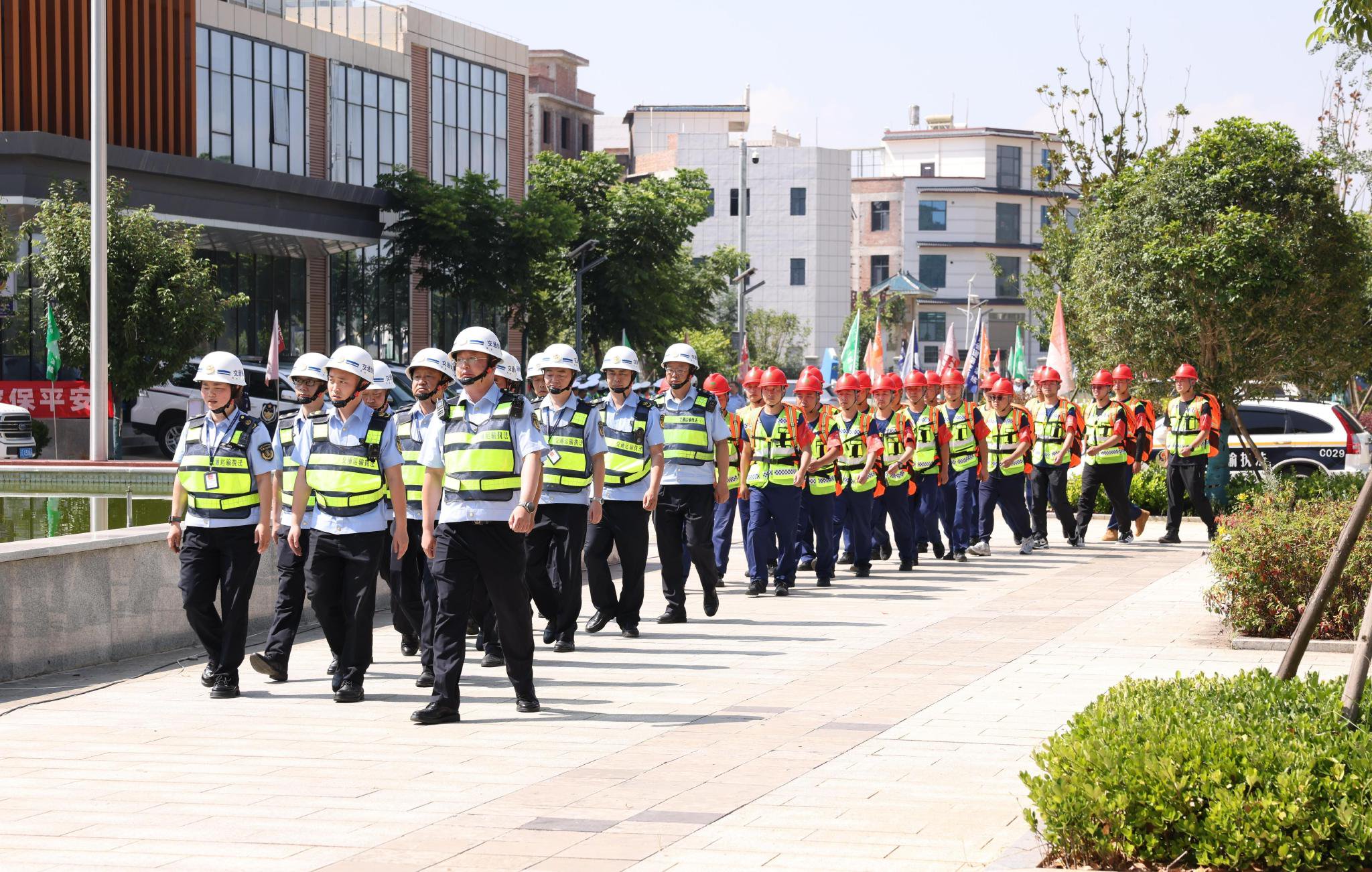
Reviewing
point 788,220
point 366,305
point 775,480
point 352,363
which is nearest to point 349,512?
point 352,363

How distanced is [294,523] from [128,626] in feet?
6.84

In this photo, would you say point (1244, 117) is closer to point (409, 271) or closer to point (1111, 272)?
point (1111, 272)

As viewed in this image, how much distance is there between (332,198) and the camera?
4541 cm

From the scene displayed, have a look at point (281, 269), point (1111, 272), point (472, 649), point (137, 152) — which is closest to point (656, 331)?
point (281, 269)

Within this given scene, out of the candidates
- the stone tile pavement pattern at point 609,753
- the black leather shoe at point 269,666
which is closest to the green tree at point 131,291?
the stone tile pavement pattern at point 609,753

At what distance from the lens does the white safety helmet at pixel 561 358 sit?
1101 cm

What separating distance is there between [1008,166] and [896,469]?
281ft

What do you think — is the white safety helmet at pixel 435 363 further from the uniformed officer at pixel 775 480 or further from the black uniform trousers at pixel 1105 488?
the black uniform trousers at pixel 1105 488

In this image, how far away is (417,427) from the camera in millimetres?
10828

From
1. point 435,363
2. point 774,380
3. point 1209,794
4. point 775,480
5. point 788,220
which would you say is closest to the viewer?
point 1209,794

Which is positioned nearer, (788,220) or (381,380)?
(381,380)

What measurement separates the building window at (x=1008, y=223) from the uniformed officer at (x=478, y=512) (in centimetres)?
9177

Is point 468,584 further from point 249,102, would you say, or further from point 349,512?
point 249,102

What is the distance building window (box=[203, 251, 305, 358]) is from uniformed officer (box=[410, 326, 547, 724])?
37.3 metres
